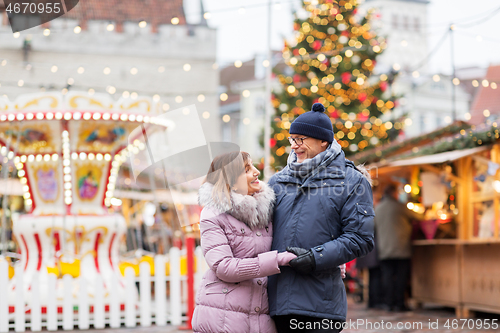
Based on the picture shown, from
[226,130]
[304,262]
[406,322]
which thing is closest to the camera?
[304,262]

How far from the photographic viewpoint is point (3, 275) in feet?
23.6

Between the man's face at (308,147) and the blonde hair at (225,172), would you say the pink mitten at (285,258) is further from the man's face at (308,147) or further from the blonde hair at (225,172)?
the man's face at (308,147)

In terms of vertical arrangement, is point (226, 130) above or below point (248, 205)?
above

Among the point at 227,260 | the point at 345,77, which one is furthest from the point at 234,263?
the point at 345,77

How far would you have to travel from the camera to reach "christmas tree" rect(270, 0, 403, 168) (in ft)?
60.0

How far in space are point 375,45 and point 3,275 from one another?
14113 millimetres

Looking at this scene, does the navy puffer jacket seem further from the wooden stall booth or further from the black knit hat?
the wooden stall booth

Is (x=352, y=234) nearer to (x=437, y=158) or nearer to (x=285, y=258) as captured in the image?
(x=285, y=258)

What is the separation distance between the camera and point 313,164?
3.30m

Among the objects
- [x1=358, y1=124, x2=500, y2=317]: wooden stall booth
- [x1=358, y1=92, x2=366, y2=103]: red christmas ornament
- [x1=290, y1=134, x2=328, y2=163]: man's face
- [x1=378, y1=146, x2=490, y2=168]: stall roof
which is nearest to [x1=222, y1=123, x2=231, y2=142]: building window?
[x1=358, y1=92, x2=366, y2=103]: red christmas ornament

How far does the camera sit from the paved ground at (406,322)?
742 centimetres

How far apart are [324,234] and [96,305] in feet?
16.8

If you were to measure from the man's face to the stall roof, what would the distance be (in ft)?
15.2

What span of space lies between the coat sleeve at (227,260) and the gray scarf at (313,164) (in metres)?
0.47
